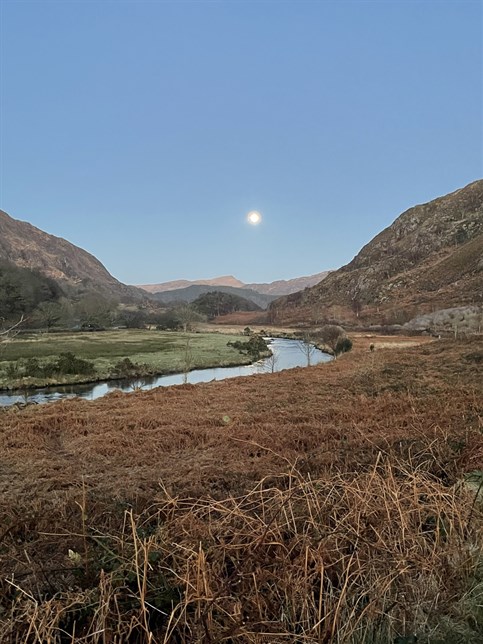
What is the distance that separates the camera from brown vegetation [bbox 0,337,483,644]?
2.36 m

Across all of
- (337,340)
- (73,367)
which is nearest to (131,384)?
(73,367)

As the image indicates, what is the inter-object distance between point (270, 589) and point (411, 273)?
131 metres

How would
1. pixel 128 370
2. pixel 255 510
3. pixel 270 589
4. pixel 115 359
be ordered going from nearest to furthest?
pixel 270 589 < pixel 255 510 < pixel 128 370 < pixel 115 359

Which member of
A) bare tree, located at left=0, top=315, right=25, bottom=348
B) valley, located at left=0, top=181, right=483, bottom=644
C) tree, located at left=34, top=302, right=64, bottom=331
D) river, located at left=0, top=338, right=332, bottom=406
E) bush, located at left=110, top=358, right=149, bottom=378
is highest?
tree, located at left=34, top=302, right=64, bottom=331

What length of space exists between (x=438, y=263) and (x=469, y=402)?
11985cm

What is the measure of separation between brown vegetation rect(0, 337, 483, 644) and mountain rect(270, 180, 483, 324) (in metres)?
82.8

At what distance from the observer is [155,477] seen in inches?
269

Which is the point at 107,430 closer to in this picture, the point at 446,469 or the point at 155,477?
the point at 155,477

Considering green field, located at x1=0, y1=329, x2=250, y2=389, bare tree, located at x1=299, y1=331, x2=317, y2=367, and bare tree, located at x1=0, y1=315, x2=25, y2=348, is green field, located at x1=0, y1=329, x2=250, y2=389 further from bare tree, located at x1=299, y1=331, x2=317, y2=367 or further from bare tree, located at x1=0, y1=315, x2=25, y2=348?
bare tree, located at x1=0, y1=315, x2=25, y2=348

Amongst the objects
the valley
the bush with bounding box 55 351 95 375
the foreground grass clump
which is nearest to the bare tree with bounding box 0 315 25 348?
the valley

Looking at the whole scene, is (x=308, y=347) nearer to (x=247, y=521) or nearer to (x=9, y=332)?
(x=9, y=332)

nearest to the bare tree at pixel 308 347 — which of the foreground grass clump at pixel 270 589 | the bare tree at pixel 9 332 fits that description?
the bare tree at pixel 9 332

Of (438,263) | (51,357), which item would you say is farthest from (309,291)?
(51,357)

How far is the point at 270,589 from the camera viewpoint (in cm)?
258
